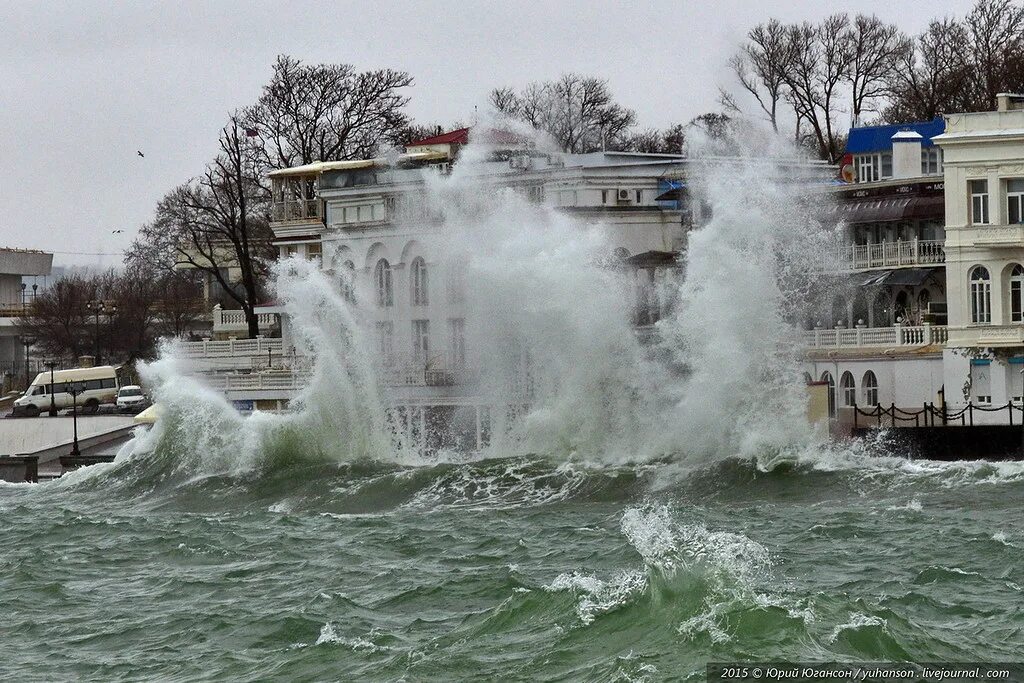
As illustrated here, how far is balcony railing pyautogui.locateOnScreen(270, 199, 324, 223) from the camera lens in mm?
63469

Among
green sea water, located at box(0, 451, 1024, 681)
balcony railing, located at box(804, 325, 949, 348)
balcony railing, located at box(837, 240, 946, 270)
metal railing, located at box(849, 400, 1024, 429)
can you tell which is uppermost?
balcony railing, located at box(837, 240, 946, 270)

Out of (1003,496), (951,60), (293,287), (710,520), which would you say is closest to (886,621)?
(710,520)

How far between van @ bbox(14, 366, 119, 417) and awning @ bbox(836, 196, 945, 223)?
2972cm

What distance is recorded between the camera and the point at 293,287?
1848 inches

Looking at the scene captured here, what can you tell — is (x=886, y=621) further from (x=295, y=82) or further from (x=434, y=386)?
(x=295, y=82)

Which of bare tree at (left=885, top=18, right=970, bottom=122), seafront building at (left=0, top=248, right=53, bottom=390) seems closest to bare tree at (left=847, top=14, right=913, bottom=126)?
bare tree at (left=885, top=18, right=970, bottom=122)

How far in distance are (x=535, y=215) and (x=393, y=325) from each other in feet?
15.7

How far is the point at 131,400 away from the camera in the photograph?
72.4 meters

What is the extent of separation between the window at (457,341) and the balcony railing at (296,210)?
1691 centimetres

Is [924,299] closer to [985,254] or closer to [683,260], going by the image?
[985,254]

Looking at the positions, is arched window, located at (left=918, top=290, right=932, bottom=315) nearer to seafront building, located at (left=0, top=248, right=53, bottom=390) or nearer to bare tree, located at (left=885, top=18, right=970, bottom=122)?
bare tree, located at (left=885, top=18, right=970, bottom=122)

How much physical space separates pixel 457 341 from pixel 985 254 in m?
13.6

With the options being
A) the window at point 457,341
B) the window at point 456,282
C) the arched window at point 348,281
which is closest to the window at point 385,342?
the window at point 457,341

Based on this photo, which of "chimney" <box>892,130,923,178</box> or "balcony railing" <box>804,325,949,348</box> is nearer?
"balcony railing" <box>804,325,949,348</box>
